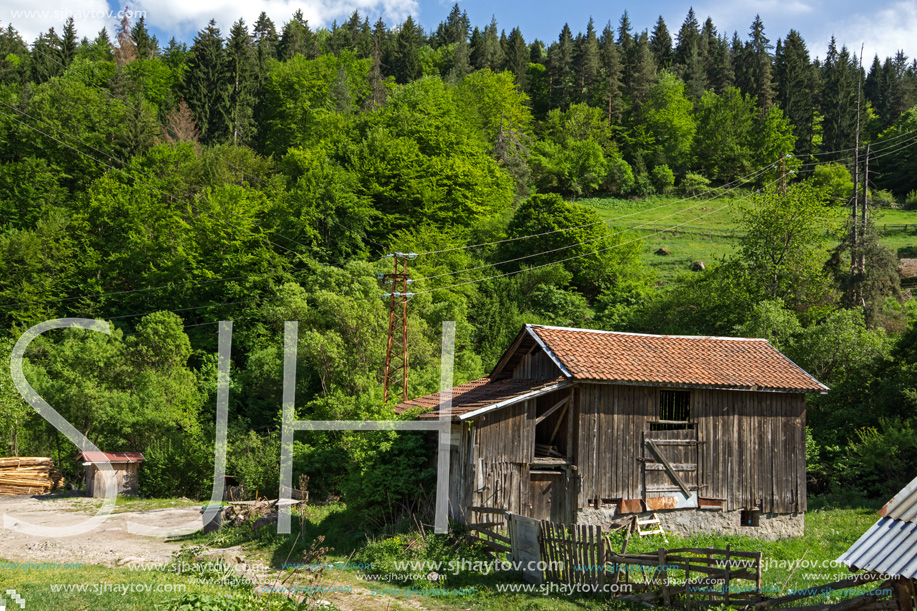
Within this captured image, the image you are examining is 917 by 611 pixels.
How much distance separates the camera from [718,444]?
63.5 ft

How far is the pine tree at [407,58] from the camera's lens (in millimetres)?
89812

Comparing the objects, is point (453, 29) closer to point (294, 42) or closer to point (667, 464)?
point (294, 42)

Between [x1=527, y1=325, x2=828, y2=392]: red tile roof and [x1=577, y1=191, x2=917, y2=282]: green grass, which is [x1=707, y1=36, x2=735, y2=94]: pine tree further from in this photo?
[x1=527, y1=325, x2=828, y2=392]: red tile roof

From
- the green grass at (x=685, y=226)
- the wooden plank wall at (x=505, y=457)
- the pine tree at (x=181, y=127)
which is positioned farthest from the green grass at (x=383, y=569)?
the pine tree at (x=181, y=127)

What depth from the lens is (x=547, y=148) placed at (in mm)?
73312

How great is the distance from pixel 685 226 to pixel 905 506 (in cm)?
5862

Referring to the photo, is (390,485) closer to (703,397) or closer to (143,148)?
(703,397)

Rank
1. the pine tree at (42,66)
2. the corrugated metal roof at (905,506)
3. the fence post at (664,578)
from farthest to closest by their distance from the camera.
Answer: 1. the pine tree at (42,66)
2. the fence post at (664,578)
3. the corrugated metal roof at (905,506)

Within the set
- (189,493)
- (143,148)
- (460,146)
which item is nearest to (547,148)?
(460,146)

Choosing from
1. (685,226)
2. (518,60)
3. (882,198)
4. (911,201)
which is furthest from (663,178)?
(518,60)

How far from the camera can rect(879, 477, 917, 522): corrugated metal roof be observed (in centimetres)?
721

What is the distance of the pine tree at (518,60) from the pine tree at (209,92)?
38523 mm

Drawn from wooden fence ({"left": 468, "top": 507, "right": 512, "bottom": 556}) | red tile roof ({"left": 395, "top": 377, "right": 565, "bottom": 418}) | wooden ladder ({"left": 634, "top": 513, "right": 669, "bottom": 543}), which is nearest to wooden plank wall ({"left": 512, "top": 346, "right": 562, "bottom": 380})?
red tile roof ({"left": 395, "top": 377, "right": 565, "bottom": 418})

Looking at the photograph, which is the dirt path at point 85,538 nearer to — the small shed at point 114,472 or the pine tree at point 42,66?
the small shed at point 114,472
